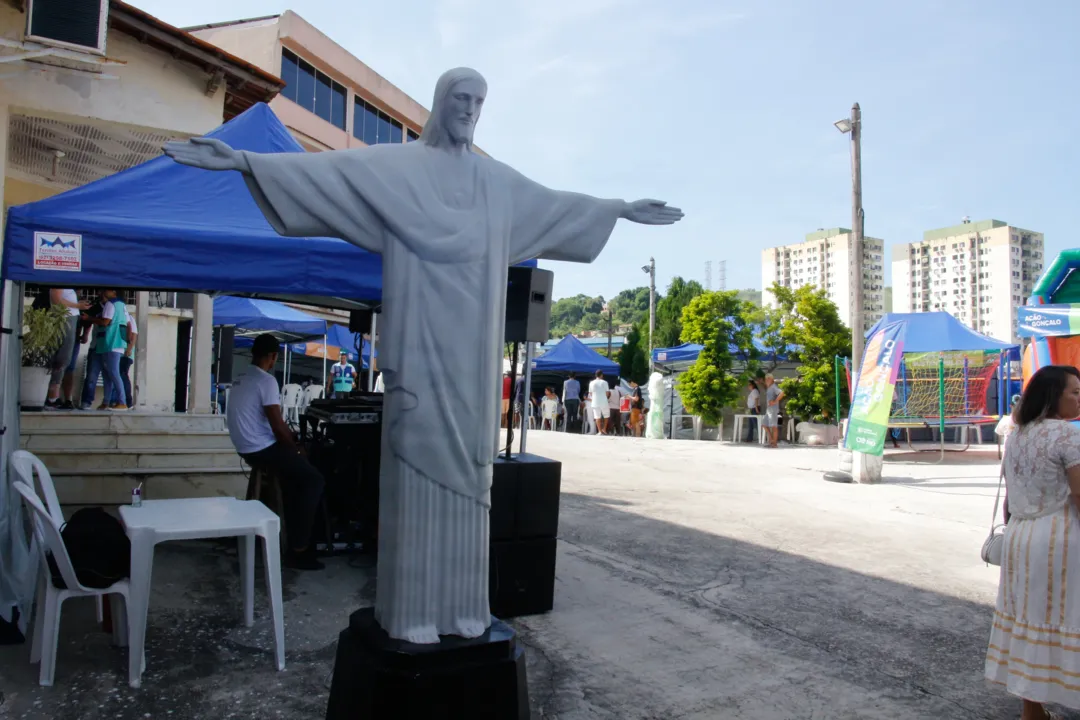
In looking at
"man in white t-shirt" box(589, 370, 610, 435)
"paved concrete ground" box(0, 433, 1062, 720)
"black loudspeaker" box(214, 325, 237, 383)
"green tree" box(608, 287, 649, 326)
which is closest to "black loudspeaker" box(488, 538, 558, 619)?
"paved concrete ground" box(0, 433, 1062, 720)

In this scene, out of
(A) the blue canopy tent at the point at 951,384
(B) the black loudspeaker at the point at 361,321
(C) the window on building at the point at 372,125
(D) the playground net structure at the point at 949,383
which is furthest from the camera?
(C) the window on building at the point at 372,125

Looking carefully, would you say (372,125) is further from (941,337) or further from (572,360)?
(941,337)

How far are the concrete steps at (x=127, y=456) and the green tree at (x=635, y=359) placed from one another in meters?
24.3

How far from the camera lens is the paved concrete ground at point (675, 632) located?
3160 mm

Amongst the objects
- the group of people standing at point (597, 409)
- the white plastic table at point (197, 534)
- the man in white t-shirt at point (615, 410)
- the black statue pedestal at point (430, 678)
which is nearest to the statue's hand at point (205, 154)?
the black statue pedestal at point (430, 678)

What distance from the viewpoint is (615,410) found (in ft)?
68.8

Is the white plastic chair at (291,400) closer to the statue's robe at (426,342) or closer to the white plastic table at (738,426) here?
the white plastic table at (738,426)

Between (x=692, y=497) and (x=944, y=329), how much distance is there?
6.92 meters

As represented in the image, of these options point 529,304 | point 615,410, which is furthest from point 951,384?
point 529,304

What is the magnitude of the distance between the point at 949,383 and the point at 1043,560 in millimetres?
13244

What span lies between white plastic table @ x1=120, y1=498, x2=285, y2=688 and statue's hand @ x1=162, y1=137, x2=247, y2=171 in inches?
69.4

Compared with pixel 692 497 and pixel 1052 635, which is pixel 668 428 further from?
pixel 1052 635

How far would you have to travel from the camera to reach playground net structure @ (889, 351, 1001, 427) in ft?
48.0

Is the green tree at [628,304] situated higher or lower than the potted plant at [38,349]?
higher
